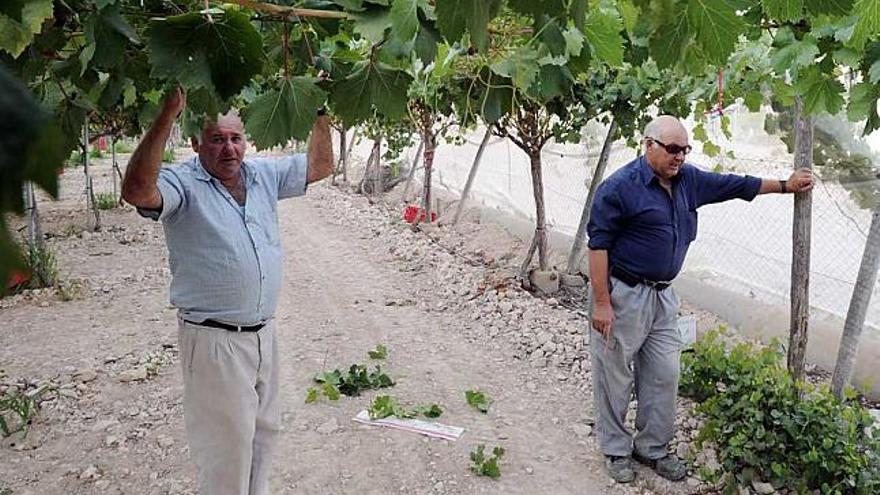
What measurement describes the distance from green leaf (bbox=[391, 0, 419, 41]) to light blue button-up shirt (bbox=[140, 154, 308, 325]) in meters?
1.36

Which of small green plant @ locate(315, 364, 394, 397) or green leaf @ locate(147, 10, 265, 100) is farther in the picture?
small green plant @ locate(315, 364, 394, 397)

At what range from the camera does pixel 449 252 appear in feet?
29.1

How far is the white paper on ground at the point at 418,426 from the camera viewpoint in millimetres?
3926

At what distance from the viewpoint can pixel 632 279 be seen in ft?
10.7

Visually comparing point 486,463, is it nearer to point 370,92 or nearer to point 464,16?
point 370,92

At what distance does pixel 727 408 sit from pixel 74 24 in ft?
10.1

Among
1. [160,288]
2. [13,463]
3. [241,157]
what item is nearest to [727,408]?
[241,157]

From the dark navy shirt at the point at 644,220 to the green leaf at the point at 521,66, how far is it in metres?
1.64

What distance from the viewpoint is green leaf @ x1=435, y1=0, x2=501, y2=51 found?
94 cm

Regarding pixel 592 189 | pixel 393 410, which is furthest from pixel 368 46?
pixel 592 189

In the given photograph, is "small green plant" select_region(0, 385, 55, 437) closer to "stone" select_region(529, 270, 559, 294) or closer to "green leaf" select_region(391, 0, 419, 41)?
"green leaf" select_region(391, 0, 419, 41)

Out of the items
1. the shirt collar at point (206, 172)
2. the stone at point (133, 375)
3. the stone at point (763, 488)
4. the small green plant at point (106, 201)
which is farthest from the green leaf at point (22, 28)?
the small green plant at point (106, 201)

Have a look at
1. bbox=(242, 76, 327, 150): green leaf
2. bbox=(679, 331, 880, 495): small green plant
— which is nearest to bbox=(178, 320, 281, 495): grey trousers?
bbox=(242, 76, 327, 150): green leaf

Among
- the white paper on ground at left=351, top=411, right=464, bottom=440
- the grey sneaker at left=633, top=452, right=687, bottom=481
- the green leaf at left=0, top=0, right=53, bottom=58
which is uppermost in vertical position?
the green leaf at left=0, top=0, right=53, bottom=58
